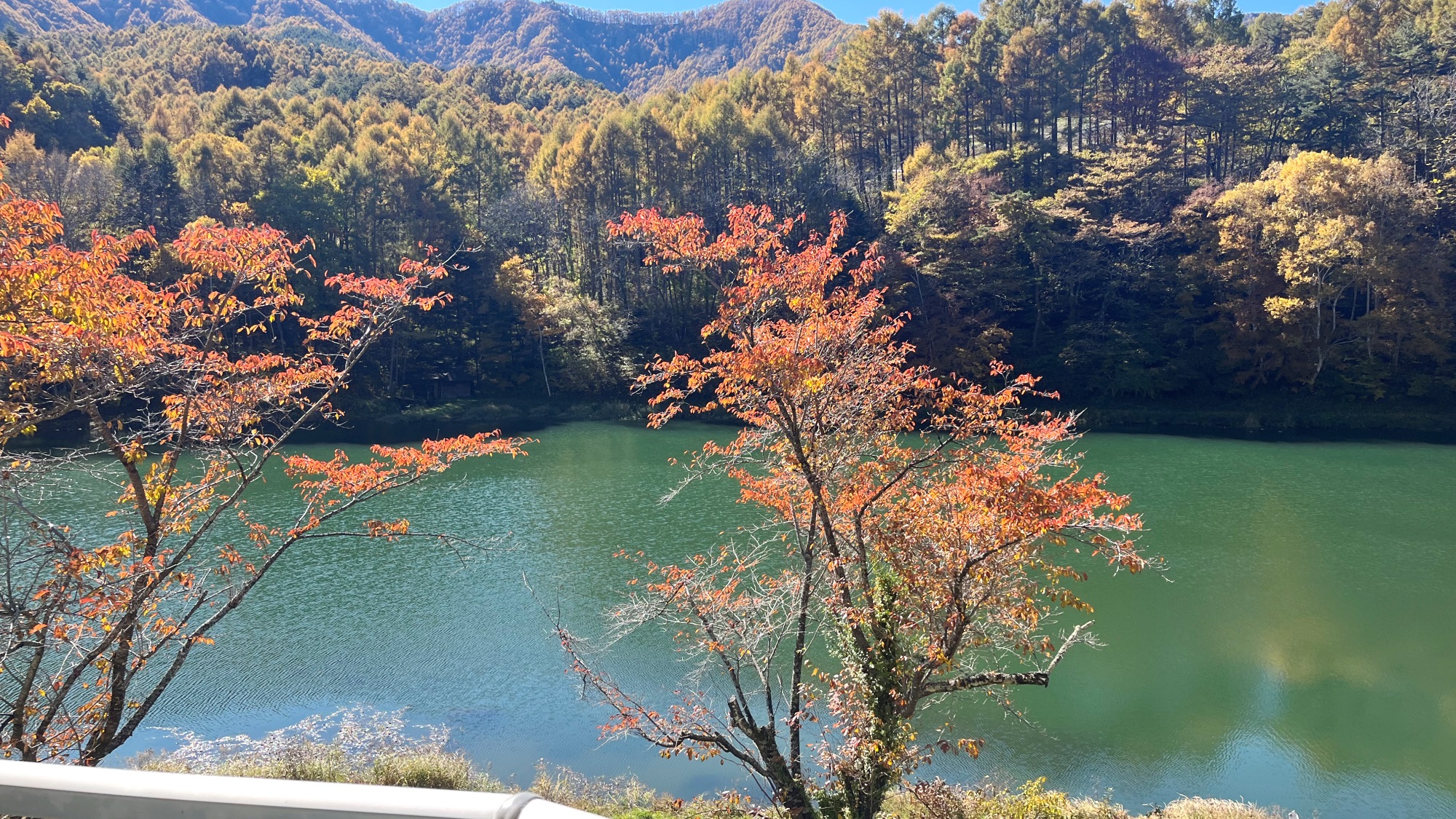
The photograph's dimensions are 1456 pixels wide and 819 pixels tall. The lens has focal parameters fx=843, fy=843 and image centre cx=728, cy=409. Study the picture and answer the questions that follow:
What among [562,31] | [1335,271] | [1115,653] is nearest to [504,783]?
[1115,653]

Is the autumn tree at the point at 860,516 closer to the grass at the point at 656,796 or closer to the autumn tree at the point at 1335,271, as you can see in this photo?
the grass at the point at 656,796

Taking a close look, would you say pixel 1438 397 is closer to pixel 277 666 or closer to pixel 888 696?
pixel 888 696

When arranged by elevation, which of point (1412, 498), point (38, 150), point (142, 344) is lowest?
point (1412, 498)

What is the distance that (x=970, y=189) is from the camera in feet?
97.4

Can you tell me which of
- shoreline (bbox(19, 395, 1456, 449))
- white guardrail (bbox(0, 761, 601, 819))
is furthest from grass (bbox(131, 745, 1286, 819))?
shoreline (bbox(19, 395, 1456, 449))

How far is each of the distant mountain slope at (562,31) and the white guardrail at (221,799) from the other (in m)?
125

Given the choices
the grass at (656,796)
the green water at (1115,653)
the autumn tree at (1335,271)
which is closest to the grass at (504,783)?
the grass at (656,796)

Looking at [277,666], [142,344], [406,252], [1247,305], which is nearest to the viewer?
[142,344]

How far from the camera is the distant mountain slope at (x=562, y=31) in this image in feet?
415

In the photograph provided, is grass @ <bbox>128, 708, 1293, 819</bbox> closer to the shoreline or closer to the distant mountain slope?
the shoreline

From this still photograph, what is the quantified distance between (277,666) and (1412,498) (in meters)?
21.4

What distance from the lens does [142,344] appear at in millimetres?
4922

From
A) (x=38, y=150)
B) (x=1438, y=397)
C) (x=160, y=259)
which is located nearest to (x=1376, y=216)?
(x=1438, y=397)

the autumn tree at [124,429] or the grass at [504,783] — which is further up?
the autumn tree at [124,429]
